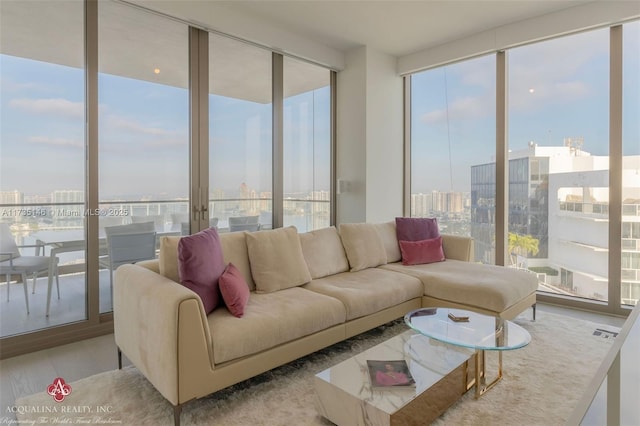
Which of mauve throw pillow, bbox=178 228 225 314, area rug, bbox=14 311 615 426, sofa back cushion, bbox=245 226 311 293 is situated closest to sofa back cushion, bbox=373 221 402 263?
sofa back cushion, bbox=245 226 311 293

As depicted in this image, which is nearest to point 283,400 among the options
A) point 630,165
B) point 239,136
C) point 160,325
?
point 160,325

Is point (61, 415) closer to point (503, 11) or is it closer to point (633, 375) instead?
point (633, 375)

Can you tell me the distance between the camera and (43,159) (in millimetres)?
2820

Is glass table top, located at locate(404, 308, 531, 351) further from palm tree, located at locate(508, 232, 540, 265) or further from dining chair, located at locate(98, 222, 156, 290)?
dining chair, located at locate(98, 222, 156, 290)

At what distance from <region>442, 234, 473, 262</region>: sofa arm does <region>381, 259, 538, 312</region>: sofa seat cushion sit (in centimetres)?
31

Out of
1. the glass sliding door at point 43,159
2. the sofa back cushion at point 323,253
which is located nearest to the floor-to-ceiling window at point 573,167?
the sofa back cushion at point 323,253

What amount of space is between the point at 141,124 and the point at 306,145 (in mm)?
1994

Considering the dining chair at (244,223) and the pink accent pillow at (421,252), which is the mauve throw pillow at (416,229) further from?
the dining chair at (244,223)

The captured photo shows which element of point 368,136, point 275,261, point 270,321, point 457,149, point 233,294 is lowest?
point 270,321

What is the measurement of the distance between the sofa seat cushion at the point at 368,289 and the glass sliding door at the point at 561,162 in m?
1.88

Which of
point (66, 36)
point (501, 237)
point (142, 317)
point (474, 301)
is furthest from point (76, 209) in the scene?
point (501, 237)

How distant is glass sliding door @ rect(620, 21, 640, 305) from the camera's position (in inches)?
136

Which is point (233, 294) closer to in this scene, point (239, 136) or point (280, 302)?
point (280, 302)

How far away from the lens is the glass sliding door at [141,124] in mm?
3082
